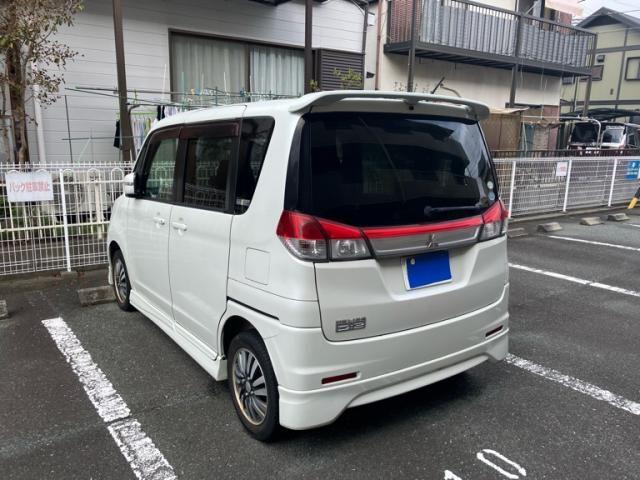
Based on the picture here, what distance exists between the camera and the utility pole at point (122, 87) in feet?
22.1

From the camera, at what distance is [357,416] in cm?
295

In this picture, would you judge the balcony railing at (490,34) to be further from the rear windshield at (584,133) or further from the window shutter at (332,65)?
the rear windshield at (584,133)

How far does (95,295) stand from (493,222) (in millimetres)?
3926

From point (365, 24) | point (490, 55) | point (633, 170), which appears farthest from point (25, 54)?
point (633, 170)

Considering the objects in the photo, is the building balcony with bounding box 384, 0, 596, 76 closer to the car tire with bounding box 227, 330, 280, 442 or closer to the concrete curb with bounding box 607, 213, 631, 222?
the concrete curb with bounding box 607, 213, 631, 222

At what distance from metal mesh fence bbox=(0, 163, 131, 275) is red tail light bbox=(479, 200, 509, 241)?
4.56m

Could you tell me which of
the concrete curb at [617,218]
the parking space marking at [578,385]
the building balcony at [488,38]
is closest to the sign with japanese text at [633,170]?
the concrete curb at [617,218]

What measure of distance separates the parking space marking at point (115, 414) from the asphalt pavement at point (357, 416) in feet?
0.12

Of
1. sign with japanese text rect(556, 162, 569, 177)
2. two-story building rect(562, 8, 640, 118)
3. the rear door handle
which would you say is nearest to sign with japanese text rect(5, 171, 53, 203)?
the rear door handle

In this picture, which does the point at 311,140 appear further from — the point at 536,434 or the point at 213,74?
the point at 213,74

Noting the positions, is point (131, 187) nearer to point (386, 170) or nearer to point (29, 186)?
point (29, 186)

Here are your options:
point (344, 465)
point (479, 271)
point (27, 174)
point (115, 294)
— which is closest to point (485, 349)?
Answer: point (479, 271)

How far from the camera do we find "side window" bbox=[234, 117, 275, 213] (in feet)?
8.50

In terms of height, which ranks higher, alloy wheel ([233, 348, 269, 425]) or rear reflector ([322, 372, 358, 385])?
rear reflector ([322, 372, 358, 385])
